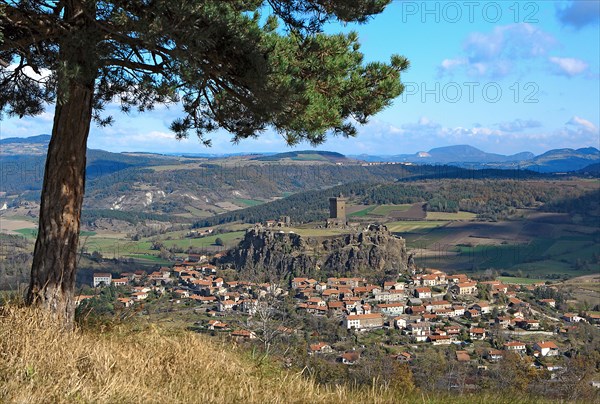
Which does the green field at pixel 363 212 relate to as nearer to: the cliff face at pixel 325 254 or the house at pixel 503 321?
the cliff face at pixel 325 254

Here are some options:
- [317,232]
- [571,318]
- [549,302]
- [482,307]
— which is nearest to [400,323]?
[482,307]

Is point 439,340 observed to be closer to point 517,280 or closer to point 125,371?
point 125,371

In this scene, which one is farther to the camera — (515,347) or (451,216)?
(451,216)

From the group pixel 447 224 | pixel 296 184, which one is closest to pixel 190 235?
pixel 447 224

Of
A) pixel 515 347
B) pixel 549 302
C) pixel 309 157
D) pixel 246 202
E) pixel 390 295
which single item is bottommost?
pixel 549 302

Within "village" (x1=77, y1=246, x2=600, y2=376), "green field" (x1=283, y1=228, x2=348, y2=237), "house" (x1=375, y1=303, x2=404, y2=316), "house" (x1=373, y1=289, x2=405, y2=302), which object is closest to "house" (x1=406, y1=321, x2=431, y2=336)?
"village" (x1=77, y1=246, x2=600, y2=376)

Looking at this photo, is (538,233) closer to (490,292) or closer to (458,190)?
(458,190)

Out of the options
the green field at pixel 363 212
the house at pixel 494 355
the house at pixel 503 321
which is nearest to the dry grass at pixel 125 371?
the house at pixel 494 355
